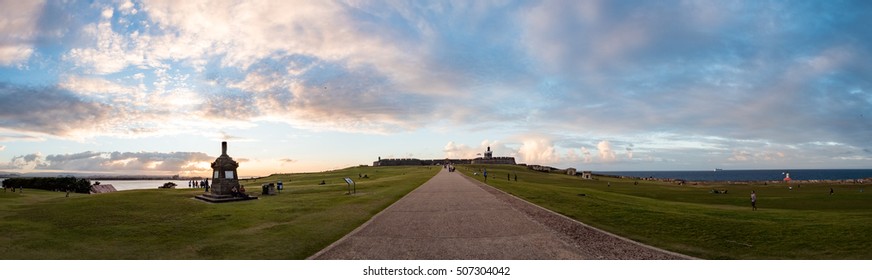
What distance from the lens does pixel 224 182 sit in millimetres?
36562

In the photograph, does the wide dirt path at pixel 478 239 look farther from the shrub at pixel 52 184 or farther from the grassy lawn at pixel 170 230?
the shrub at pixel 52 184

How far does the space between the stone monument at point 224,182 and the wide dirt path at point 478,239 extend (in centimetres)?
1761

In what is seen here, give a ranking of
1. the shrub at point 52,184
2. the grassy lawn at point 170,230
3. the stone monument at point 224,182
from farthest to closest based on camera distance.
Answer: the shrub at point 52,184, the stone monument at point 224,182, the grassy lawn at point 170,230

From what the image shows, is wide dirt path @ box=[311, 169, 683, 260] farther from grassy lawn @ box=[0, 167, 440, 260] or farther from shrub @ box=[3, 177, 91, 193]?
shrub @ box=[3, 177, 91, 193]

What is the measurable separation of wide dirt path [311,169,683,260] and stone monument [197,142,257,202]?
17608 mm

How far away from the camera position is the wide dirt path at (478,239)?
577 inches

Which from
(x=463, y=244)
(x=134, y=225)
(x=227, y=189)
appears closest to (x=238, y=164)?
(x=227, y=189)

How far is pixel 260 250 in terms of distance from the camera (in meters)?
15.1

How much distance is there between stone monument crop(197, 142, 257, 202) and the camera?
3478 centimetres

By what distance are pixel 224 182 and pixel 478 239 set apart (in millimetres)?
28445

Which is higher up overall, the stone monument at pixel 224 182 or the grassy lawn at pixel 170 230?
the stone monument at pixel 224 182
